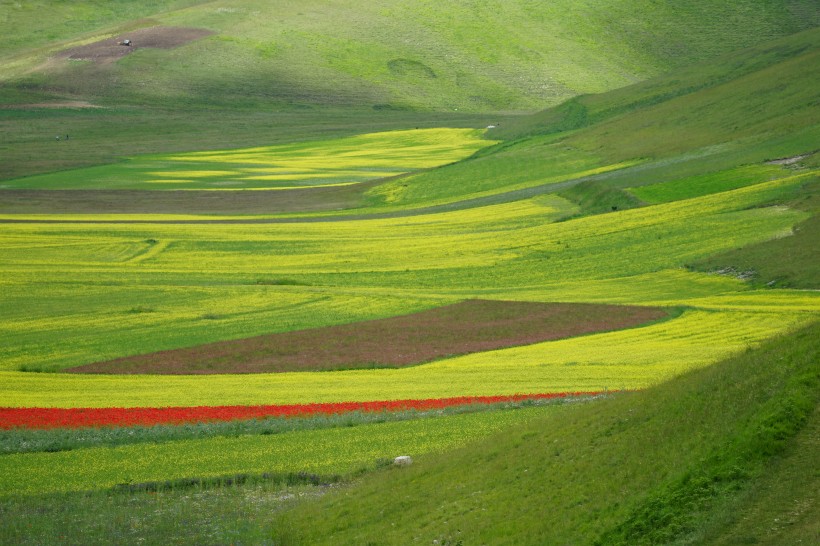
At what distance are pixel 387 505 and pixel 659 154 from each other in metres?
69.0

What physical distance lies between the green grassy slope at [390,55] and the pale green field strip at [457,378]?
132 meters

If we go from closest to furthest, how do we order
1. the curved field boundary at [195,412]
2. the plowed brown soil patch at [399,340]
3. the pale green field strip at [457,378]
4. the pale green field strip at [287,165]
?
1. the curved field boundary at [195,412]
2. the pale green field strip at [457,378]
3. the plowed brown soil patch at [399,340]
4. the pale green field strip at [287,165]

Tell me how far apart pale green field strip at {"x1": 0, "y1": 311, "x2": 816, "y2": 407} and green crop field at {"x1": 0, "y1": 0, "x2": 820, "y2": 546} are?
189 millimetres

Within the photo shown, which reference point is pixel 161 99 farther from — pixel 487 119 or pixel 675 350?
pixel 675 350

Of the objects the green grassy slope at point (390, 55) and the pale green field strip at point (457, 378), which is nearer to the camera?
the pale green field strip at point (457, 378)

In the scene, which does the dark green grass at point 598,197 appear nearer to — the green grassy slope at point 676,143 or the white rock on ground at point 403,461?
the green grassy slope at point 676,143

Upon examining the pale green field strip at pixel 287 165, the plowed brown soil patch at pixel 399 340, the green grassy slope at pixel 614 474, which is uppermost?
the green grassy slope at pixel 614 474

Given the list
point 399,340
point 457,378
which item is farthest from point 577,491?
point 399,340

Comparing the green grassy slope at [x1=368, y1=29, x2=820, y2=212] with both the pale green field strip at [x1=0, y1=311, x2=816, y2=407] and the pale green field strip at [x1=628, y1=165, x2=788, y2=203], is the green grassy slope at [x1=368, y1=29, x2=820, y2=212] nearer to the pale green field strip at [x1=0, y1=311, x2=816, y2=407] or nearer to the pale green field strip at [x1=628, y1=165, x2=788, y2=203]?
the pale green field strip at [x1=628, y1=165, x2=788, y2=203]

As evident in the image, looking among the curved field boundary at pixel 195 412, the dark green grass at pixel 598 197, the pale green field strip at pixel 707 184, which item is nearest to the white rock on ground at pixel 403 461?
the curved field boundary at pixel 195 412

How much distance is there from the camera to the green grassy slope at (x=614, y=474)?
1447cm

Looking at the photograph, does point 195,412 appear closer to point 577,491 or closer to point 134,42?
point 577,491

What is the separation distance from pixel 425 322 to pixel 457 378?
1100 centimetres

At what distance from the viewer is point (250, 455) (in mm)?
25359
